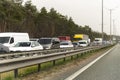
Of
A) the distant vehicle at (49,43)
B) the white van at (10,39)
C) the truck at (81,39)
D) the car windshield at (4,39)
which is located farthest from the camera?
the truck at (81,39)

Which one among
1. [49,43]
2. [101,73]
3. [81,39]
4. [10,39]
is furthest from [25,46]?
[81,39]

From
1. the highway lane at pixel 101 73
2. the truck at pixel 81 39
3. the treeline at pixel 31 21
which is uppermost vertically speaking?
the treeline at pixel 31 21

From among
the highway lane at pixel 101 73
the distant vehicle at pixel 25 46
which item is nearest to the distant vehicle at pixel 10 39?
the distant vehicle at pixel 25 46

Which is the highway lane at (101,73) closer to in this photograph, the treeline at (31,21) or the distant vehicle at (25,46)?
the distant vehicle at (25,46)

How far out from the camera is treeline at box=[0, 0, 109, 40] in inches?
3204

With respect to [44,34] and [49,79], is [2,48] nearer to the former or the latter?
[49,79]

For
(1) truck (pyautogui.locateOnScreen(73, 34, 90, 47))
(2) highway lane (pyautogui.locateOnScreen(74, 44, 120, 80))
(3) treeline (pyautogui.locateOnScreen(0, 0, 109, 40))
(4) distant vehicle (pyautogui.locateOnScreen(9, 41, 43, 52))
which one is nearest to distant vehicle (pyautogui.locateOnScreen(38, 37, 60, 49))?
(4) distant vehicle (pyautogui.locateOnScreen(9, 41, 43, 52))

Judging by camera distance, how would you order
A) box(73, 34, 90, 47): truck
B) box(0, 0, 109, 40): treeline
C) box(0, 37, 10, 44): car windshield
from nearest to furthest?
box(0, 37, 10, 44): car windshield, box(73, 34, 90, 47): truck, box(0, 0, 109, 40): treeline

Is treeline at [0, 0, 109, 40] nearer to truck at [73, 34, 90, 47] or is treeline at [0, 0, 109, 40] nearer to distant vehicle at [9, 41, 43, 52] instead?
truck at [73, 34, 90, 47]

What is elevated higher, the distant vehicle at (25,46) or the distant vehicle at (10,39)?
the distant vehicle at (10,39)

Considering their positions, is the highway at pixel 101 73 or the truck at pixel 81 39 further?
the truck at pixel 81 39

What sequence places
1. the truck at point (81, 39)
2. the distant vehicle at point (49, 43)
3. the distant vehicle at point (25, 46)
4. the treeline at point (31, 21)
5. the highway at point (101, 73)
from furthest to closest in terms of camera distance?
the treeline at point (31, 21) → the truck at point (81, 39) → the distant vehicle at point (49, 43) → the distant vehicle at point (25, 46) → the highway at point (101, 73)

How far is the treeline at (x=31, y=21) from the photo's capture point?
8138cm

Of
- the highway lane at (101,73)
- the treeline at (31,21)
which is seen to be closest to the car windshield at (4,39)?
the highway lane at (101,73)
